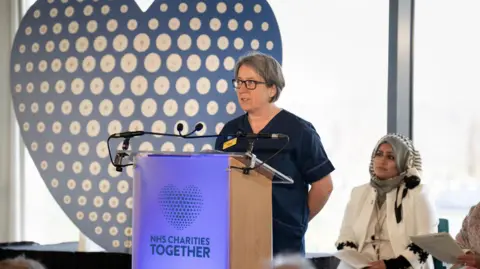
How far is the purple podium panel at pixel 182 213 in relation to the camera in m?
1.89

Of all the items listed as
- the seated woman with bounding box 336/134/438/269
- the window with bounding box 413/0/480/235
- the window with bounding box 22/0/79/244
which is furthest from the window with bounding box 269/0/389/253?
the window with bounding box 22/0/79/244

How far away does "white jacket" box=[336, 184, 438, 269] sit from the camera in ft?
9.95

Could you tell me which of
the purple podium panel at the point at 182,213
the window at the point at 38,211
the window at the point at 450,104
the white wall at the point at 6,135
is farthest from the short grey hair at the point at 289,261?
the white wall at the point at 6,135

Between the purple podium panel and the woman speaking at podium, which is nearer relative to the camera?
the purple podium panel

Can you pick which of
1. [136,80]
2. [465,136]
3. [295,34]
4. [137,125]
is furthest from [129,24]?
[465,136]

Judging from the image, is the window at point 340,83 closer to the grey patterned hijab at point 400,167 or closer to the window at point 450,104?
the window at point 450,104

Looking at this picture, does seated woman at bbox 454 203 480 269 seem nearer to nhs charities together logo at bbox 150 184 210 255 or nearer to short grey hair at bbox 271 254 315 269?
short grey hair at bbox 271 254 315 269

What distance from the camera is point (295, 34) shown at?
13.4ft

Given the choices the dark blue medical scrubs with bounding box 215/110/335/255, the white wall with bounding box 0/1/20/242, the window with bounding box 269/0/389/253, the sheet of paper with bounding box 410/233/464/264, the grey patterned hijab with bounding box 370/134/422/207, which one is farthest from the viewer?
the white wall with bounding box 0/1/20/242

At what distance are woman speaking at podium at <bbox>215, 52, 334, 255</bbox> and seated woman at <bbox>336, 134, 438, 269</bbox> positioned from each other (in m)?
0.54

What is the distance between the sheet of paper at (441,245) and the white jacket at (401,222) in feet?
0.61

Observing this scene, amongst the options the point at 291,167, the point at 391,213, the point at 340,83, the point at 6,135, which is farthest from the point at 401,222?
the point at 6,135

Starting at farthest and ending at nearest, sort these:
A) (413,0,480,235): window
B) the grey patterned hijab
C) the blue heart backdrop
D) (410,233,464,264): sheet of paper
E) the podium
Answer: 1. (413,0,480,235): window
2. the blue heart backdrop
3. the grey patterned hijab
4. (410,233,464,264): sheet of paper
5. the podium

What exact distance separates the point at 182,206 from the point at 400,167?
5.34 ft
